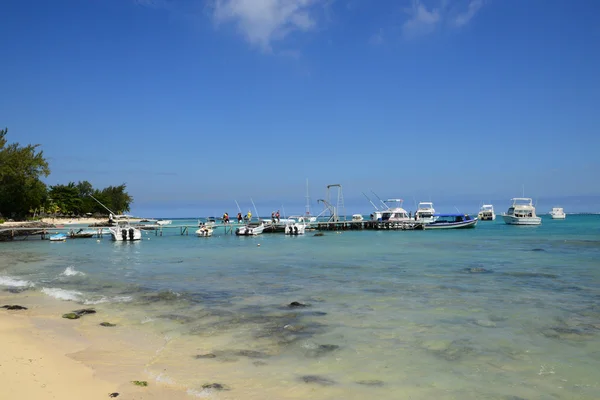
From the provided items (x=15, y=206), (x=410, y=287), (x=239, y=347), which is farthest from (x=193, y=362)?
(x=15, y=206)

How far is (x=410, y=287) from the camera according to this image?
1739cm

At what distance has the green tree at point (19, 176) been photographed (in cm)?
6550

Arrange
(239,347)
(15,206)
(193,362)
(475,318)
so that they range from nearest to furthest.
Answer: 1. (193,362)
2. (239,347)
3. (475,318)
4. (15,206)

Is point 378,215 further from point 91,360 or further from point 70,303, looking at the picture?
point 91,360

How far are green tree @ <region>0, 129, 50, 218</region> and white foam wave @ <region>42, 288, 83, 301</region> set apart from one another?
187ft

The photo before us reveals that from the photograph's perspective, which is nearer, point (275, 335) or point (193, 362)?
point (193, 362)

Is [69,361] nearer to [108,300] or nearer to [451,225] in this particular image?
[108,300]

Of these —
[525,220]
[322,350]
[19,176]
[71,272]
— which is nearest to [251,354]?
[322,350]

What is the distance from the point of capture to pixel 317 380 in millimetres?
7629

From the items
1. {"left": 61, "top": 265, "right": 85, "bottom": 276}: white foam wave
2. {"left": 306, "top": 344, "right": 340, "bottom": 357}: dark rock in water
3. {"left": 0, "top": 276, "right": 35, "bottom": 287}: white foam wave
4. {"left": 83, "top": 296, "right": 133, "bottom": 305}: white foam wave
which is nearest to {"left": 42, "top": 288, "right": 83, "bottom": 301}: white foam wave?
{"left": 83, "top": 296, "right": 133, "bottom": 305}: white foam wave

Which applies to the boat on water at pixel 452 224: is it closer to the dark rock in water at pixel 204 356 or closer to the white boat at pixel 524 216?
the white boat at pixel 524 216

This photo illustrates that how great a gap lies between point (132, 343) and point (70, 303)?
5953mm

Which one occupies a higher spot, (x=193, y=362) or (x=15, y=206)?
(x=15, y=206)

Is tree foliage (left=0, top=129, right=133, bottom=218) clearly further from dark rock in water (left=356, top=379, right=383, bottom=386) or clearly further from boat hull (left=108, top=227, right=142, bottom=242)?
dark rock in water (left=356, top=379, right=383, bottom=386)
